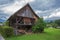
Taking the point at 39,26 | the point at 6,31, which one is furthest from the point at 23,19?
the point at 6,31

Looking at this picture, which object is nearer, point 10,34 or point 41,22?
point 10,34

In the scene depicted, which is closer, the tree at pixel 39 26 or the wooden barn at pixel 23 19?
the tree at pixel 39 26

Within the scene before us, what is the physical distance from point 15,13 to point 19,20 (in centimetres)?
236

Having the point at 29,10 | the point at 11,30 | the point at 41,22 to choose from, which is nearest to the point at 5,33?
the point at 11,30

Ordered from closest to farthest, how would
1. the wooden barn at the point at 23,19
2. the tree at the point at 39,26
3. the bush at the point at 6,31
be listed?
the bush at the point at 6,31
the tree at the point at 39,26
the wooden barn at the point at 23,19

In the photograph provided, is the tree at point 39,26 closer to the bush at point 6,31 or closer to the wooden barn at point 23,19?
the wooden barn at point 23,19

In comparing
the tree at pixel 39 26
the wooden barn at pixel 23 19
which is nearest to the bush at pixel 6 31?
the wooden barn at pixel 23 19

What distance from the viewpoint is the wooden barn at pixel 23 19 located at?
34.8 m

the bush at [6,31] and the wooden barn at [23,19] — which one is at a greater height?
the wooden barn at [23,19]

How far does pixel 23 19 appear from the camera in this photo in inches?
1454

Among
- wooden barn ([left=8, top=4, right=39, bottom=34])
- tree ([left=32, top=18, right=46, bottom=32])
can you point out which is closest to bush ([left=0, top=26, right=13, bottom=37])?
wooden barn ([left=8, top=4, right=39, bottom=34])

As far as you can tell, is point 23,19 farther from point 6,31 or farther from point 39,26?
point 6,31

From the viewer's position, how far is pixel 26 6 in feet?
124

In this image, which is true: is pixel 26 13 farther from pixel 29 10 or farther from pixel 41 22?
pixel 41 22
